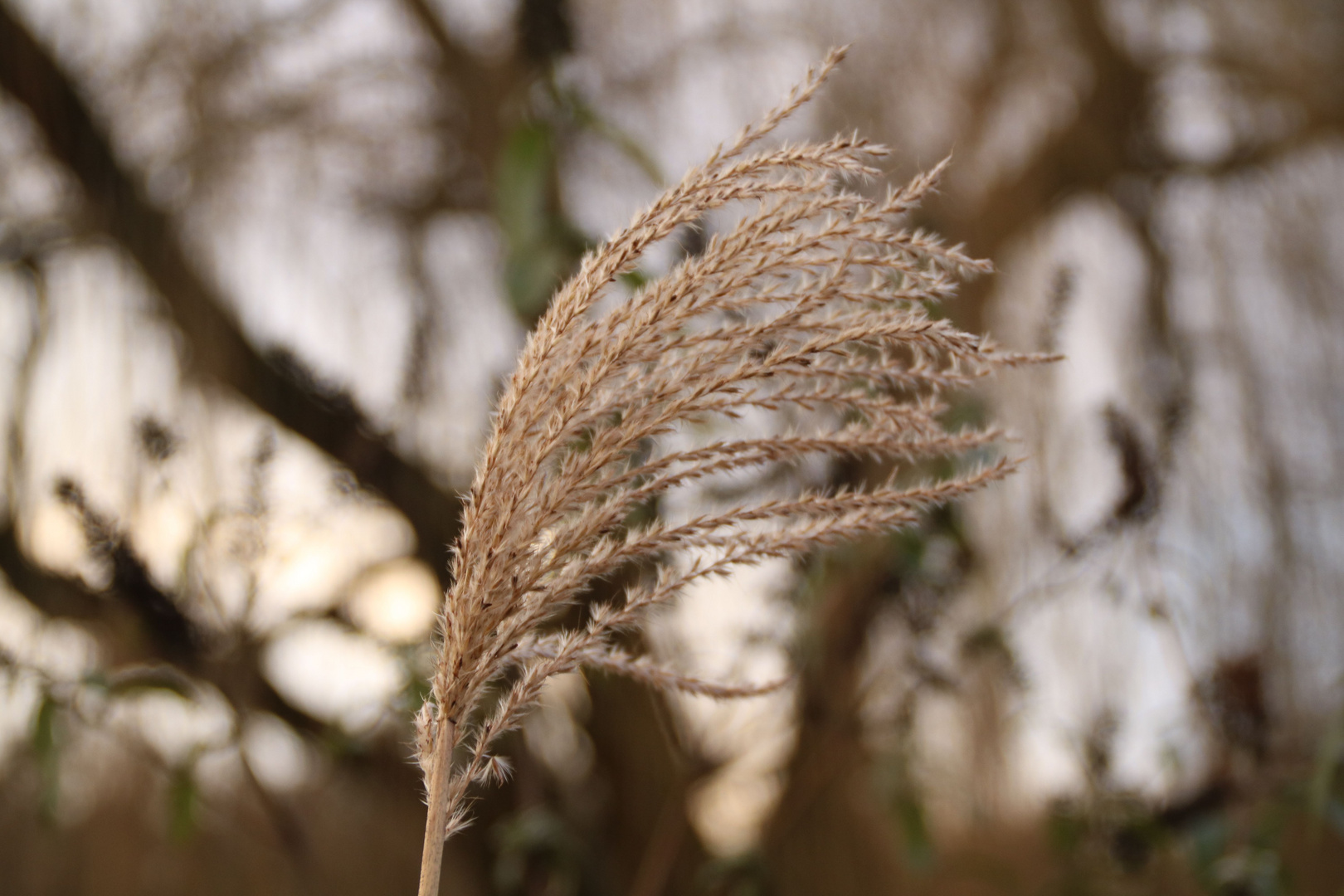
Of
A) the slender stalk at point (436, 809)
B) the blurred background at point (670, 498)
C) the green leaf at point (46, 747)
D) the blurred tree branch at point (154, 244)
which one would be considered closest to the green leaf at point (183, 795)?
the blurred background at point (670, 498)

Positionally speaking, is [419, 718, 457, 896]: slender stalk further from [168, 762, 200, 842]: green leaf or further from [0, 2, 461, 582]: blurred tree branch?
[0, 2, 461, 582]: blurred tree branch

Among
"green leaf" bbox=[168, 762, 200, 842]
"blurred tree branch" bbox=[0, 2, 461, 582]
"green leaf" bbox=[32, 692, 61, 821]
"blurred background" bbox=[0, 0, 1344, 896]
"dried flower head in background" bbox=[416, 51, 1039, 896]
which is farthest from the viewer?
"blurred tree branch" bbox=[0, 2, 461, 582]

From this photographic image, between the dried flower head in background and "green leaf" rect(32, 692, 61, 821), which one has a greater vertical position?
"green leaf" rect(32, 692, 61, 821)

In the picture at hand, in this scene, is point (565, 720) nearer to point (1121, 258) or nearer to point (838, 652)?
point (838, 652)

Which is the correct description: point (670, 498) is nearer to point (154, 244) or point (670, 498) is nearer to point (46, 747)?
point (46, 747)

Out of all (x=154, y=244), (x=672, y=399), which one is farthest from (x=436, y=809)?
(x=154, y=244)

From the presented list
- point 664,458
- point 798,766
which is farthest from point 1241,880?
point 664,458

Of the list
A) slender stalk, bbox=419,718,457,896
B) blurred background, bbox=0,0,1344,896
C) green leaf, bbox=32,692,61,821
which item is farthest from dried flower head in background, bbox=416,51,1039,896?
green leaf, bbox=32,692,61,821

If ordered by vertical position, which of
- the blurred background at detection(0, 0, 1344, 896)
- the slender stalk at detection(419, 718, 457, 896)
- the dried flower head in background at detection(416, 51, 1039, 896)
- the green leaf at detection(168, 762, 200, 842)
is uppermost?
the blurred background at detection(0, 0, 1344, 896)
